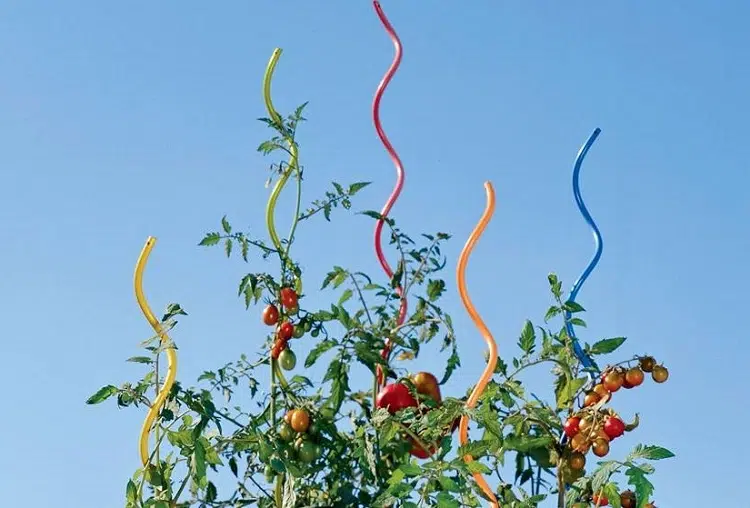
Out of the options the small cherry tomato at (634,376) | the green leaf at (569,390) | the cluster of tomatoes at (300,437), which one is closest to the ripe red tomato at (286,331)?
the cluster of tomatoes at (300,437)

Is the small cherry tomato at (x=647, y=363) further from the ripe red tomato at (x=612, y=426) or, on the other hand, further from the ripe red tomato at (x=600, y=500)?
the ripe red tomato at (x=600, y=500)

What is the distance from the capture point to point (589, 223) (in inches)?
91.0

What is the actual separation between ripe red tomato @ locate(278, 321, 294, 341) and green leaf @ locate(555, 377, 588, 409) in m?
0.49

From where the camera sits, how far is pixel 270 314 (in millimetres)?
2408

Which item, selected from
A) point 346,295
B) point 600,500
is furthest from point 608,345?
point 346,295

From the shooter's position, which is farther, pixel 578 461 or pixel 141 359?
pixel 141 359

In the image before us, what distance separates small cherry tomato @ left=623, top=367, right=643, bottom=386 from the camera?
6.98ft

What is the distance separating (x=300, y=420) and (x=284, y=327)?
181mm

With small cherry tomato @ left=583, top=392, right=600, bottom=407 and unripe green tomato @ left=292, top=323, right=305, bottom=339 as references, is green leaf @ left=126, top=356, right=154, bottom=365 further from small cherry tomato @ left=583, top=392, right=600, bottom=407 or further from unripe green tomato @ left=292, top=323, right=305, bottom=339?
small cherry tomato @ left=583, top=392, right=600, bottom=407

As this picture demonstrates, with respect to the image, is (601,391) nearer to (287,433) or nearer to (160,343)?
(287,433)

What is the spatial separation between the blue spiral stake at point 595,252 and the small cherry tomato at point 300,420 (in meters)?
0.46

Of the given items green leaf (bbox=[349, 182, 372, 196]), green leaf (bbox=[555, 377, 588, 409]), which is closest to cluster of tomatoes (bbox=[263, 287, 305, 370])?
green leaf (bbox=[349, 182, 372, 196])

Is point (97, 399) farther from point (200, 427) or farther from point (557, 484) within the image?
point (557, 484)

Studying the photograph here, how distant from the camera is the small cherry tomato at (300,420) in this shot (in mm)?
2291
